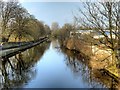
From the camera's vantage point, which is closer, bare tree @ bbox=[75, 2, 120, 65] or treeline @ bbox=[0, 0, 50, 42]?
bare tree @ bbox=[75, 2, 120, 65]

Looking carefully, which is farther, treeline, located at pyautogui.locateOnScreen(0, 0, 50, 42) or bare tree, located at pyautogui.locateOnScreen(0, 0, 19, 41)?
treeline, located at pyautogui.locateOnScreen(0, 0, 50, 42)

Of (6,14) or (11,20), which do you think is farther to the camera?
(11,20)

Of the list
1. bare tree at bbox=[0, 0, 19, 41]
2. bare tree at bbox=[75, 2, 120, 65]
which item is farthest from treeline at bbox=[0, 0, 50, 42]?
bare tree at bbox=[75, 2, 120, 65]

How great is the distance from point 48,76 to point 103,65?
3.40m

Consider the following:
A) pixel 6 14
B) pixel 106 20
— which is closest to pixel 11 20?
pixel 6 14

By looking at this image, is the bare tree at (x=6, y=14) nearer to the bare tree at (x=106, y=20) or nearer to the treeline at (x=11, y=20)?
the treeline at (x=11, y=20)

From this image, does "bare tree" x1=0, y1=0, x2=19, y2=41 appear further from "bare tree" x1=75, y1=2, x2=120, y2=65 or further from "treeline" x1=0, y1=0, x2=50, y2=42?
"bare tree" x1=75, y1=2, x2=120, y2=65

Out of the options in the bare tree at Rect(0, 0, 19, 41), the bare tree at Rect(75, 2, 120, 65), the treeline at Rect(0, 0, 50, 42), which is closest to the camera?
the bare tree at Rect(75, 2, 120, 65)

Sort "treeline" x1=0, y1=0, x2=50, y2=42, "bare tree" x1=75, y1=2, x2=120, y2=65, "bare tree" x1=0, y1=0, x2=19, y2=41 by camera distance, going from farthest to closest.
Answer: "treeline" x1=0, y1=0, x2=50, y2=42, "bare tree" x1=0, y1=0, x2=19, y2=41, "bare tree" x1=75, y1=2, x2=120, y2=65

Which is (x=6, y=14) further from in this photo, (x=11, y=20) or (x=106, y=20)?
(x=106, y=20)

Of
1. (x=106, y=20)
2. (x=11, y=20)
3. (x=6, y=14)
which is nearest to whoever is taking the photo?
(x=106, y=20)

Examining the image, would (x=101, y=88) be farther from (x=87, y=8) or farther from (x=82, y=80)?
(x=87, y=8)

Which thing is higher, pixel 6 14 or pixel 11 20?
pixel 6 14

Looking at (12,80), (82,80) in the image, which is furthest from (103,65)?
(12,80)
